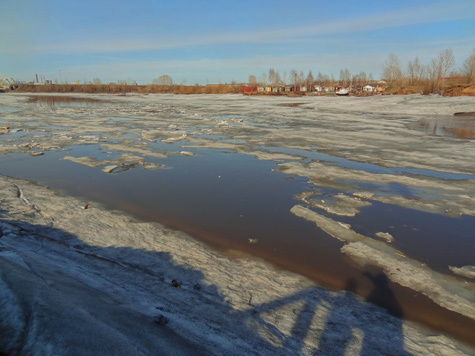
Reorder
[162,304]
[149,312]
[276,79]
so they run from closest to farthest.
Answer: [149,312] < [162,304] < [276,79]

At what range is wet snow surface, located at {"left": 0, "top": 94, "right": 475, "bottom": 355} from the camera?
287 cm

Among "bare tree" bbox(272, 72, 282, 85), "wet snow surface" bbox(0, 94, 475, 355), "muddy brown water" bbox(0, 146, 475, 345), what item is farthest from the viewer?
"bare tree" bbox(272, 72, 282, 85)

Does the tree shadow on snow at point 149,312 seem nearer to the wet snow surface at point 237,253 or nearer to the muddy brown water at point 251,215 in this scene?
the wet snow surface at point 237,253

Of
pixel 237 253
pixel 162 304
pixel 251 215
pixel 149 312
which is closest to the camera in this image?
pixel 149 312

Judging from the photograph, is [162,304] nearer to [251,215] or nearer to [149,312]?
[149,312]

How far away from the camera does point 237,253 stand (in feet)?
16.3

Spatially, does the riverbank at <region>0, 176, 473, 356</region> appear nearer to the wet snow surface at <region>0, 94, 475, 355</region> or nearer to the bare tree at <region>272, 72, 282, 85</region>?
the wet snow surface at <region>0, 94, 475, 355</region>

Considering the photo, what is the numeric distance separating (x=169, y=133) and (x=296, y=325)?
13.8 meters

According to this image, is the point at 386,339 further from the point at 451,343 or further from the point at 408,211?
the point at 408,211

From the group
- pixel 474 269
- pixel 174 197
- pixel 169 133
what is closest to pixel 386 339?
pixel 474 269

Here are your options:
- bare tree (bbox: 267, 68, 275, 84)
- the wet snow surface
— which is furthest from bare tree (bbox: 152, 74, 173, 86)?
the wet snow surface

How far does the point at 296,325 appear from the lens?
3334 mm

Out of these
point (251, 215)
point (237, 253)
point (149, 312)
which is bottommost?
point (237, 253)

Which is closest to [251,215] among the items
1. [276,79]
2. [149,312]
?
[149,312]
